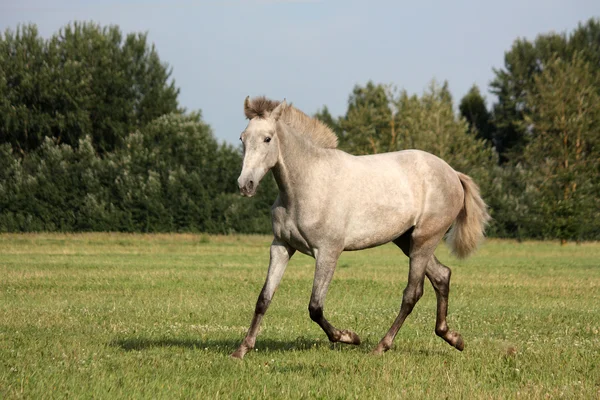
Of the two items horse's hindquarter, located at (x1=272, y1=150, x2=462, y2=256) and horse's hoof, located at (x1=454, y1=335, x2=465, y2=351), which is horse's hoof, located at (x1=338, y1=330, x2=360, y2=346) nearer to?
horse's hindquarter, located at (x1=272, y1=150, x2=462, y2=256)

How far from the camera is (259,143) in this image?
8.98m

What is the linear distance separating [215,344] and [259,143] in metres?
2.77

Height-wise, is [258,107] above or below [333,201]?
above

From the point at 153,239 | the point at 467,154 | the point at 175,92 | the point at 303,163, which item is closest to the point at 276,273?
the point at 303,163

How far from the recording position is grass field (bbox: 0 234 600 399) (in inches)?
308

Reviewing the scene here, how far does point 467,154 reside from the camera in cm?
4938

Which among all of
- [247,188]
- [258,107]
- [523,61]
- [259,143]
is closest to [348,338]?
[247,188]

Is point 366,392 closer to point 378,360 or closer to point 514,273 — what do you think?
point 378,360

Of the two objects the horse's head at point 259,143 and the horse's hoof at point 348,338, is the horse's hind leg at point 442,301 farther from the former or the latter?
the horse's head at point 259,143

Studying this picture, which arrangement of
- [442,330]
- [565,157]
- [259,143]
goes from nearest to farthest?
[259,143]
[442,330]
[565,157]

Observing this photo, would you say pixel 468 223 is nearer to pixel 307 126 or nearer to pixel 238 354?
pixel 307 126

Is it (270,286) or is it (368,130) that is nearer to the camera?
(270,286)

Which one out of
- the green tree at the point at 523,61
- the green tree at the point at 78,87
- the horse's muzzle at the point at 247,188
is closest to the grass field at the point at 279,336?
the horse's muzzle at the point at 247,188

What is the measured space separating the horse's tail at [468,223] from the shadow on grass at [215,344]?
2151 mm
